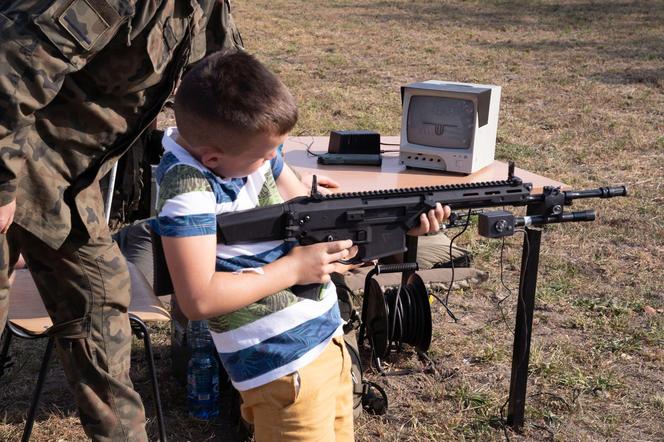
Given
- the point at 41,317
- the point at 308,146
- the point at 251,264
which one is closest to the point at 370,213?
the point at 251,264

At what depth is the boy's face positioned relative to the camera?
6.74ft

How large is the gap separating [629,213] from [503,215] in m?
3.80

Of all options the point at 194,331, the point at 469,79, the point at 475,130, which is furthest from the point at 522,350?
the point at 469,79

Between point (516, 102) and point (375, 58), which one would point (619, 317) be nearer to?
point (516, 102)

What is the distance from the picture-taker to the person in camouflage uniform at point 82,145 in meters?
2.15

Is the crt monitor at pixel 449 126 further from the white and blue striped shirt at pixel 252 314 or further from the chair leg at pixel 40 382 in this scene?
the chair leg at pixel 40 382

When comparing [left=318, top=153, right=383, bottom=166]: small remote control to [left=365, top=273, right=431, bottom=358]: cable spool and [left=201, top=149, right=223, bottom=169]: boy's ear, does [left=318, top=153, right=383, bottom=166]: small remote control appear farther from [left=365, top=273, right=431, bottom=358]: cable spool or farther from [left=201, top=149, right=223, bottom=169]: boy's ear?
[left=201, top=149, right=223, bottom=169]: boy's ear

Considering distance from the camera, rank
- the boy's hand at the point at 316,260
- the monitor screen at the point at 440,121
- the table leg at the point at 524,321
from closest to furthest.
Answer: the boy's hand at the point at 316,260
the table leg at the point at 524,321
the monitor screen at the point at 440,121

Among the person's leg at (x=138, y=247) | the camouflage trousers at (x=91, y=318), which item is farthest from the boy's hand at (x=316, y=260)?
the person's leg at (x=138, y=247)

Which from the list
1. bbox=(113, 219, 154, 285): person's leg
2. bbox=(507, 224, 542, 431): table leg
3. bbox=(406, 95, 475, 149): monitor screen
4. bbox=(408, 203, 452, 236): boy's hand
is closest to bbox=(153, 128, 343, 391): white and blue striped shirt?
bbox=(408, 203, 452, 236): boy's hand

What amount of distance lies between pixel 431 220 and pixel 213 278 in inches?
34.7

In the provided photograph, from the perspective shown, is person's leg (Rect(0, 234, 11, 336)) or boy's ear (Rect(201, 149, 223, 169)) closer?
boy's ear (Rect(201, 149, 223, 169))

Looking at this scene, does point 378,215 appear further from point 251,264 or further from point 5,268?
point 5,268

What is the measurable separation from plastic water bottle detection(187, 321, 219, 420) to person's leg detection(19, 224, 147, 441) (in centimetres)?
83
